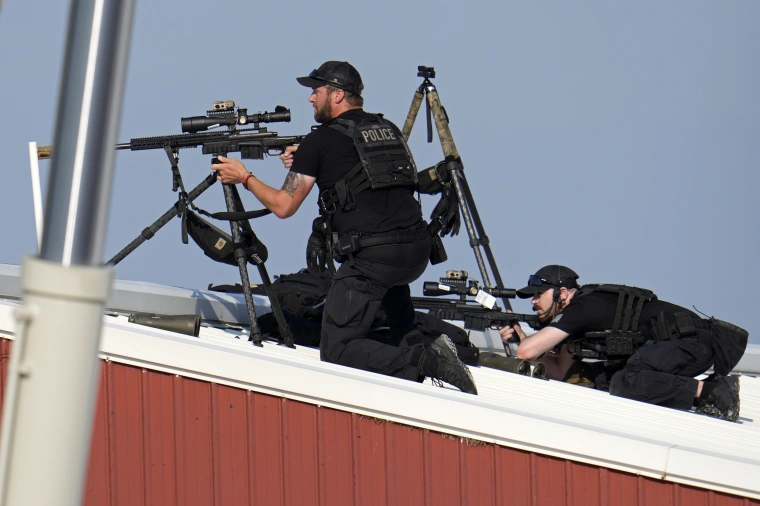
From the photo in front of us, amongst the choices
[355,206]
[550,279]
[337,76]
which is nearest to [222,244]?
[355,206]

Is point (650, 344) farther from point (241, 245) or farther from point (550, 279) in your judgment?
point (241, 245)

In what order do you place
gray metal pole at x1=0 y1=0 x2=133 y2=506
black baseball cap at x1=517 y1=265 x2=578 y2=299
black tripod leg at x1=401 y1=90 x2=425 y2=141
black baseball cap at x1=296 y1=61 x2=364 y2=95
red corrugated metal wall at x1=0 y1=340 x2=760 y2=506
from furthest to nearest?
black tripod leg at x1=401 y1=90 x2=425 y2=141, black baseball cap at x1=517 y1=265 x2=578 y2=299, black baseball cap at x1=296 y1=61 x2=364 y2=95, red corrugated metal wall at x1=0 y1=340 x2=760 y2=506, gray metal pole at x1=0 y1=0 x2=133 y2=506

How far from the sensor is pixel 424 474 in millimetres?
4973

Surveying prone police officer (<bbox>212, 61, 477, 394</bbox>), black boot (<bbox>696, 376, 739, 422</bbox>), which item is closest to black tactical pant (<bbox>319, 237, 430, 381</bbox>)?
prone police officer (<bbox>212, 61, 477, 394</bbox>)

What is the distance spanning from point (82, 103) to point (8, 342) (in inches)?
163

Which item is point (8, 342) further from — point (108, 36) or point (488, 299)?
point (108, 36)

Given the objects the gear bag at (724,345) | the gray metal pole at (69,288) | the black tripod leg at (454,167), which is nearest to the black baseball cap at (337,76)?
the gear bag at (724,345)

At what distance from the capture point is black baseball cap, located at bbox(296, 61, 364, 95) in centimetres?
616

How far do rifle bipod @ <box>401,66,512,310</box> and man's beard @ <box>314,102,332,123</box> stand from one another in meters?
2.75

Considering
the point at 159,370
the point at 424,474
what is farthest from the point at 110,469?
the point at 424,474

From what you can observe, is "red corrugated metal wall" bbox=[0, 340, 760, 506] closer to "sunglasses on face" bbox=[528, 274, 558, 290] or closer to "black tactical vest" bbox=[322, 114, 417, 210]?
"black tactical vest" bbox=[322, 114, 417, 210]

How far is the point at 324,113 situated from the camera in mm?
6262

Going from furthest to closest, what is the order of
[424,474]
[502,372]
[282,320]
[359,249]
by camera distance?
[502,372] → [282,320] → [359,249] → [424,474]

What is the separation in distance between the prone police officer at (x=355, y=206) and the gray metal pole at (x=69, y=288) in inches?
164
